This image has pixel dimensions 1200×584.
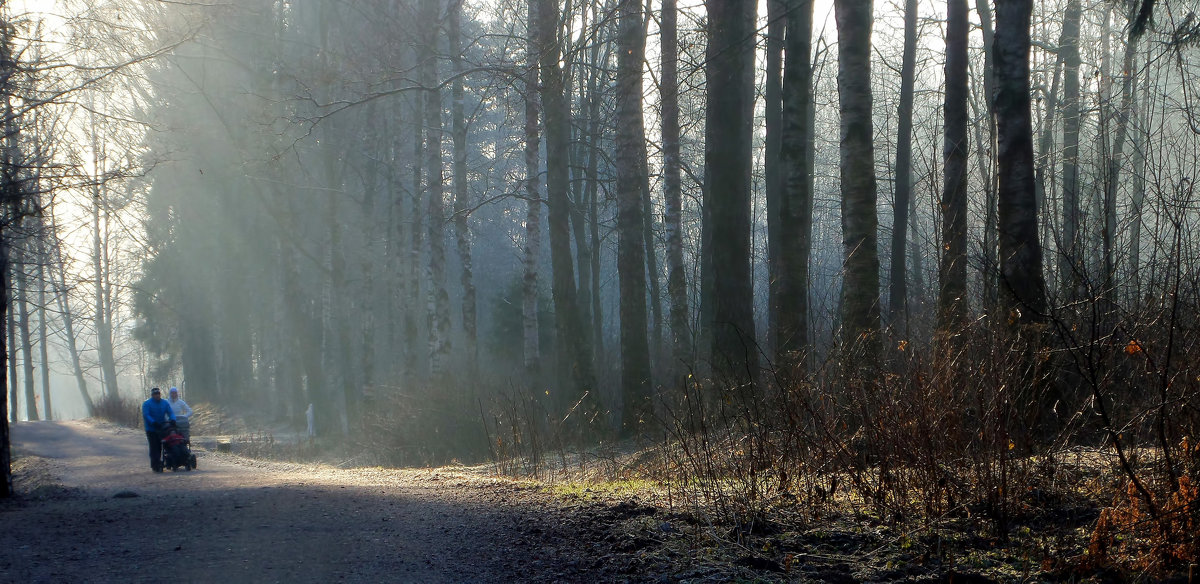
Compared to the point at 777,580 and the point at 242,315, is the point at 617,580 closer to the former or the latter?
the point at 777,580

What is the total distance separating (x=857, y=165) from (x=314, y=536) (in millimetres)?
6470

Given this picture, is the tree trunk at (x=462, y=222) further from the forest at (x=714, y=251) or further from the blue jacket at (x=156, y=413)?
the blue jacket at (x=156, y=413)

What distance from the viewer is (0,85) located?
11.1m

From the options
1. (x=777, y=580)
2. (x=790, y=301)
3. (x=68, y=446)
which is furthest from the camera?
(x=68, y=446)

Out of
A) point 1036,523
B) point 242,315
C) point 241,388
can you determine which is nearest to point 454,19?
point 1036,523

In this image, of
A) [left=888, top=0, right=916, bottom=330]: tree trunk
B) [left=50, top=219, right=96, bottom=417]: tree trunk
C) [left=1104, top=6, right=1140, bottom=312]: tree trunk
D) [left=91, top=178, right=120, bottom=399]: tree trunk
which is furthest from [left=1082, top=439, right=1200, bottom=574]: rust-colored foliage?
[left=91, top=178, right=120, bottom=399]: tree trunk

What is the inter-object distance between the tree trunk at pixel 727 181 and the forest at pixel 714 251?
0.04 m

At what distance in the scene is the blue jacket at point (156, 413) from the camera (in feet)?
55.8

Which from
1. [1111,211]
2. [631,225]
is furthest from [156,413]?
[1111,211]

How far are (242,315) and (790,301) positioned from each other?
36.6m

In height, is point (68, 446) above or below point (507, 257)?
below

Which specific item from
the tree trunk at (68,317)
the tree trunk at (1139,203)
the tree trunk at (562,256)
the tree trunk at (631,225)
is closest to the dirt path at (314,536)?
the tree trunk at (1139,203)

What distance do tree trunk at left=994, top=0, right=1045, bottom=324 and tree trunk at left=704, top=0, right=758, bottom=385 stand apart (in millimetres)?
3585

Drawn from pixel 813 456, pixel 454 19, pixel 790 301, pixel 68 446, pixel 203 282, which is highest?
pixel 454 19
